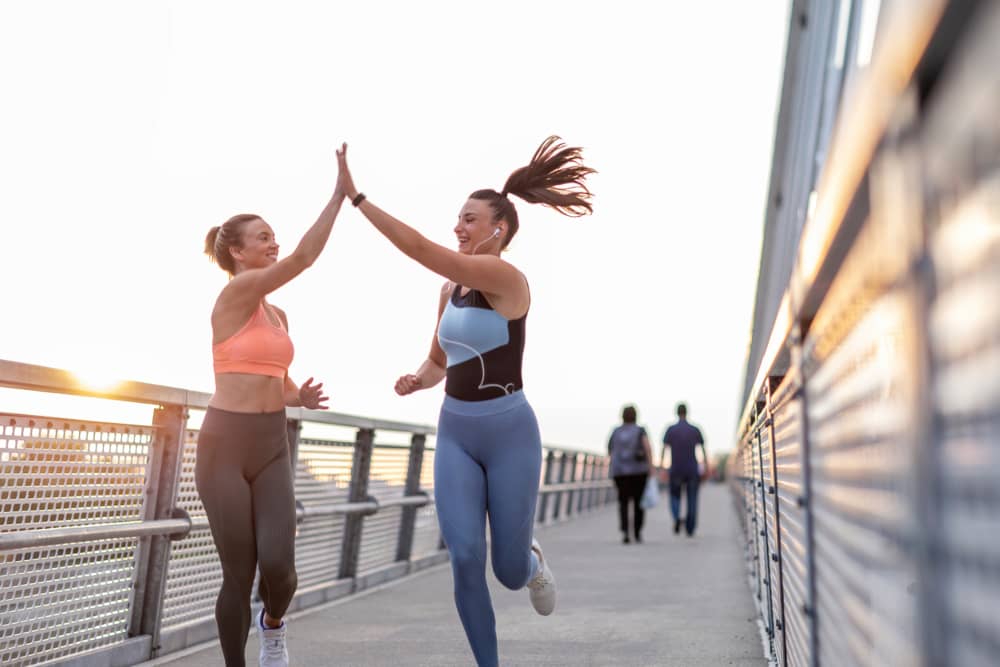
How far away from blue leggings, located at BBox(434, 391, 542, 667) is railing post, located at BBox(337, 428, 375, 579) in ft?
13.9

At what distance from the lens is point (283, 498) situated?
14.4 ft

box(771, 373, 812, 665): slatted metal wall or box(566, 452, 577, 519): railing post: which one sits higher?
box(566, 452, 577, 519): railing post

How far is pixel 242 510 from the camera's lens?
4.28 metres

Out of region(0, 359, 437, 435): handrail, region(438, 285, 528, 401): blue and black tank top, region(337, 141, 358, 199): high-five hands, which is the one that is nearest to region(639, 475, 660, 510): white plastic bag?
region(0, 359, 437, 435): handrail

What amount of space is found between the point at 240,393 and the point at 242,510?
0.45 m

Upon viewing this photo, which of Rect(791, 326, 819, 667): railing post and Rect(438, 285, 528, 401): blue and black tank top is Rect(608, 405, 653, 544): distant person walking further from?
Rect(791, 326, 819, 667): railing post

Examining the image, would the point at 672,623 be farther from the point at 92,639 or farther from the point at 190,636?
the point at 92,639

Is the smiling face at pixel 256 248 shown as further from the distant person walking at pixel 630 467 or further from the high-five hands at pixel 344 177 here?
the distant person walking at pixel 630 467

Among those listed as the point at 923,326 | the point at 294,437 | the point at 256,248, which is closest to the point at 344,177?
the point at 256,248

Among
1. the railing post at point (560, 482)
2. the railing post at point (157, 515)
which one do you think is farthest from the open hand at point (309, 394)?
the railing post at point (560, 482)

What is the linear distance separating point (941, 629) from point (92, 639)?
4618 mm

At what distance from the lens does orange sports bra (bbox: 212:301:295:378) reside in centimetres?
436

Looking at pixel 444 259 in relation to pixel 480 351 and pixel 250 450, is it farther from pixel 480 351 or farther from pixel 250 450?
pixel 250 450

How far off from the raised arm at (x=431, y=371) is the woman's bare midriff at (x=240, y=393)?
0.63 meters
